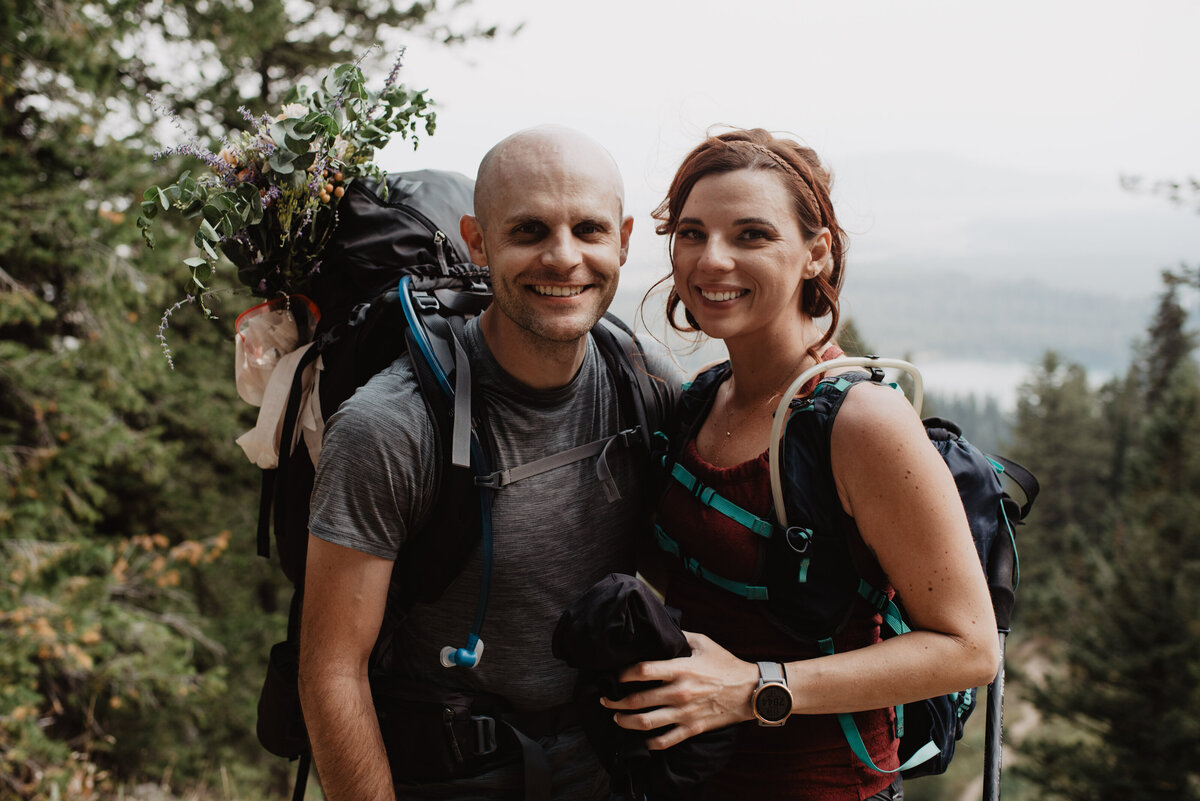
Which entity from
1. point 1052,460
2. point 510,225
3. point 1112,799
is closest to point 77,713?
point 510,225

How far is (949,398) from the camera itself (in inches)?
5965

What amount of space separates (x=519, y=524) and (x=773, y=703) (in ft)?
2.89

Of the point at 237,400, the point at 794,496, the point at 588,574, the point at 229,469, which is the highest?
the point at 794,496

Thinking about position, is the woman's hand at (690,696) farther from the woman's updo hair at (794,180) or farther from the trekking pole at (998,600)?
the woman's updo hair at (794,180)

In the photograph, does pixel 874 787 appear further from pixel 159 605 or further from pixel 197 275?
pixel 159 605

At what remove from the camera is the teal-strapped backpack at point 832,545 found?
205cm

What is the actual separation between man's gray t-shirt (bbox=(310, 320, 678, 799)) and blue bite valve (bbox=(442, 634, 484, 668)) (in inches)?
2.9

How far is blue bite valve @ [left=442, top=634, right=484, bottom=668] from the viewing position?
7.68 feet

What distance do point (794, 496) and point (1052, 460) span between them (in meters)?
60.1

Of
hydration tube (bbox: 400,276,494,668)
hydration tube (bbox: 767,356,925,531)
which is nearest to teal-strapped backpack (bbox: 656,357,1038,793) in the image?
hydration tube (bbox: 767,356,925,531)

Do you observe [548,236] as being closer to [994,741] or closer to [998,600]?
[998,600]

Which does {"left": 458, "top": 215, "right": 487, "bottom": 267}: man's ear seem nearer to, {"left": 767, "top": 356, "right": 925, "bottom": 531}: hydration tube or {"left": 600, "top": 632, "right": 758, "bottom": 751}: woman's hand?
{"left": 767, "top": 356, "right": 925, "bottom": 531}: hydration tube

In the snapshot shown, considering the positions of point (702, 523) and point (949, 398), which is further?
point (949, 398)

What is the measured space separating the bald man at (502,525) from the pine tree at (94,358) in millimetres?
4699
